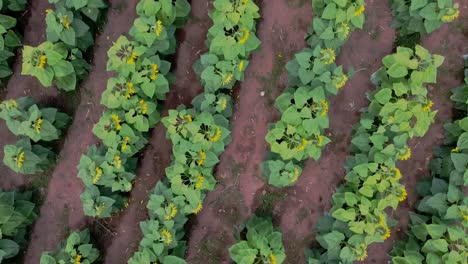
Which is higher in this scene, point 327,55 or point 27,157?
point 327,55

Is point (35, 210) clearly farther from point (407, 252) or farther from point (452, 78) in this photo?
point (452, 78)

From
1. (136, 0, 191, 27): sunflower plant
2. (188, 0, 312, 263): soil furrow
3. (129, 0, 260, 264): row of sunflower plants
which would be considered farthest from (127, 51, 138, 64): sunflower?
(188, 0, 312, 263): soil furrow

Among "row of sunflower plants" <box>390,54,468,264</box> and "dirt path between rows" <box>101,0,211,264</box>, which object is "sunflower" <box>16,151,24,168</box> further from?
"row of sunflower plants" <box>390,54,468,264</box>

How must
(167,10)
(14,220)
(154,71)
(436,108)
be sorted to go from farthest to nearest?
(436,108)
(14,220)
(154,71)
(167,10)

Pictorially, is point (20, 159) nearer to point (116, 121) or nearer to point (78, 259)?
point (116, 121)

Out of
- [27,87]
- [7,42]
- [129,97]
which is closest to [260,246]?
[129,97]

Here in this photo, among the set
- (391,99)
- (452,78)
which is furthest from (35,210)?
(452,78)

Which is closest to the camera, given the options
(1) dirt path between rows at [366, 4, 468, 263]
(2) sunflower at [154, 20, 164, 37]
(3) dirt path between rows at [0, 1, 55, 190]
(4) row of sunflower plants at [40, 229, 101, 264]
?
(2) sunflower at [154, 20, 164, 37]
